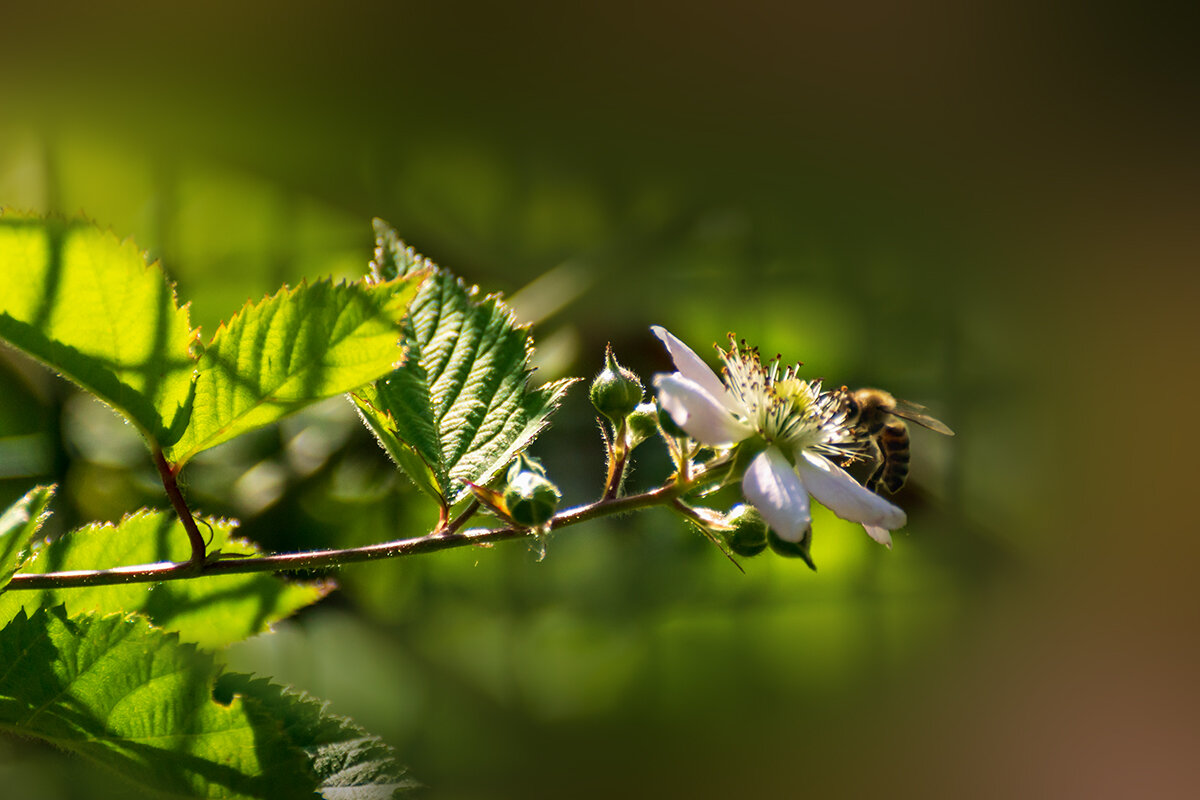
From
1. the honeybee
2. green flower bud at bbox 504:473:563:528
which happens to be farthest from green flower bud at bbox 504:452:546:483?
the honeybee

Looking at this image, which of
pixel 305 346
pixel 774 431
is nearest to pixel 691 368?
pixel 774 431

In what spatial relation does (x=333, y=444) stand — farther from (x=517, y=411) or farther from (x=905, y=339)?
(x=905, y=339)

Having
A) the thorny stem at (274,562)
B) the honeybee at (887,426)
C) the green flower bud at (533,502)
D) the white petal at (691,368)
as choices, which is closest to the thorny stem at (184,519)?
the thorny stem at (274,562)

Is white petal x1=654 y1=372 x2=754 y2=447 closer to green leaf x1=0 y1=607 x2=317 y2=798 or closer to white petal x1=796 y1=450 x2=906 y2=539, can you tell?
white petal x1=796 y1=450 x2=906 y2=539

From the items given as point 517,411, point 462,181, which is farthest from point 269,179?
point 517,411

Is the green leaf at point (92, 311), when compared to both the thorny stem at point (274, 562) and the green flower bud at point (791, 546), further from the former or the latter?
the green flower bud at point (791, 546)

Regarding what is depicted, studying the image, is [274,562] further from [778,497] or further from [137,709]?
[778,497]
